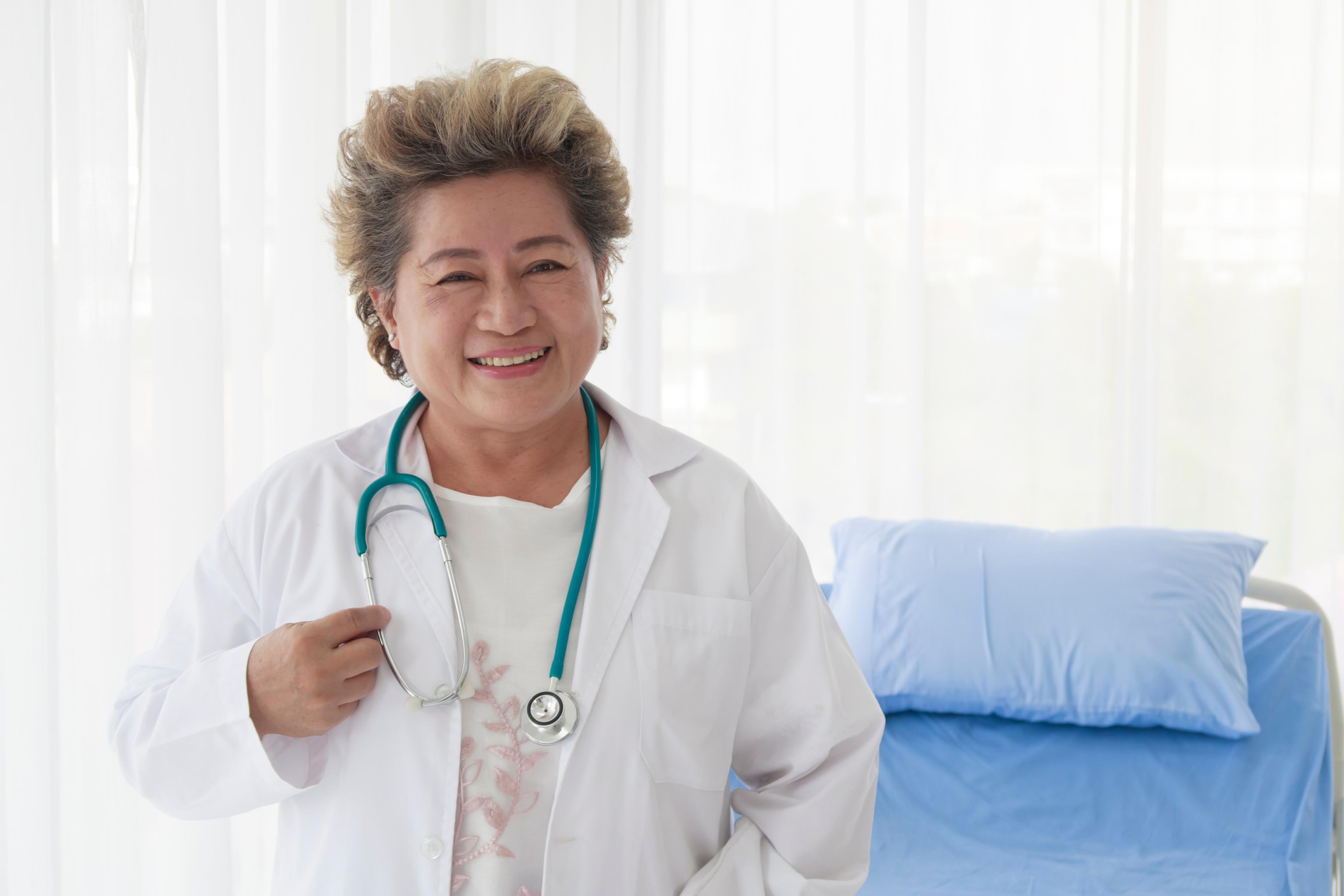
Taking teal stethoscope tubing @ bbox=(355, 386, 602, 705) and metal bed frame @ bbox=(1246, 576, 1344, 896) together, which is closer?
teal stethoscope tubing @ bbox=(355, 386, 602, 705)

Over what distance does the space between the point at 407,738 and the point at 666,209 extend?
2.16 metres

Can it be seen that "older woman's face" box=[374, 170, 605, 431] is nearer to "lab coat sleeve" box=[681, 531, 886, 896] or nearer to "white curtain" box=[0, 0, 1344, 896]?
"lab coat sleeve" box=[681, 531, 886, 896]

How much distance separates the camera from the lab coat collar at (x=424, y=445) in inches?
43.8

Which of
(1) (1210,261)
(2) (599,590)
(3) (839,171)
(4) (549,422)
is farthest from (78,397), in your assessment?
(1) (1210,261)

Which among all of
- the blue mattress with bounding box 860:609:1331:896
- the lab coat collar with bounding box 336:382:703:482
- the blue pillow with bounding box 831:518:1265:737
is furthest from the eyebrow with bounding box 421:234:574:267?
the blue pillow with bounding box 831:518:1265:737

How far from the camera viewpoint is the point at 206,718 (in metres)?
0.95

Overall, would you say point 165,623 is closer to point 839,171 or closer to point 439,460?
point 439,460

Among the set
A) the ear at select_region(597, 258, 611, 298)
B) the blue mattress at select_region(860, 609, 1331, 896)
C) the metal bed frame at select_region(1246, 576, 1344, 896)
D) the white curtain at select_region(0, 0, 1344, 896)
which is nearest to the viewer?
the ear at select_region(597, 258, 611, 298)

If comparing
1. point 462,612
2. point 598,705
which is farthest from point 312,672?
point 598,705

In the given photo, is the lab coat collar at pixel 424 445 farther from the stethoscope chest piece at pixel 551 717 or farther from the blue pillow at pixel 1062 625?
the blue pillow at pixel 1062 625

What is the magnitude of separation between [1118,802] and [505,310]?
1.46 m

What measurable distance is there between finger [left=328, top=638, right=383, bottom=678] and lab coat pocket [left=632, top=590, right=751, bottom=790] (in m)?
0.25

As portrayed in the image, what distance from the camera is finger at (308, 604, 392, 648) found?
928 mm

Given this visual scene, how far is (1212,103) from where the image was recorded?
8.33ft
